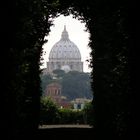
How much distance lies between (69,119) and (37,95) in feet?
118

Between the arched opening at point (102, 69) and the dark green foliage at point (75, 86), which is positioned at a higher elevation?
the dark green foliage at point (75, 86)

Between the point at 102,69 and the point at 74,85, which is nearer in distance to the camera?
the point at 102,69

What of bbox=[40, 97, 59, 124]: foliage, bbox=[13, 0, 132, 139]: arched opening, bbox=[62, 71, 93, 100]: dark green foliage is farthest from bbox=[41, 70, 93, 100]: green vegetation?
bbox=[13, 0, 132, 139]: arched opening

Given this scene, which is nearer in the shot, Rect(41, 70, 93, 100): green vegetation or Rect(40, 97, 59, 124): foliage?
Rect(40, 97, 59, 124): foliage

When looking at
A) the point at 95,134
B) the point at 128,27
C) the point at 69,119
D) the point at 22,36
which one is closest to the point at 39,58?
the point at 95,134

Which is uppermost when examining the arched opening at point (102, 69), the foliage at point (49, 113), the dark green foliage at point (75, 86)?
the dark green foliage at point (75, 86)

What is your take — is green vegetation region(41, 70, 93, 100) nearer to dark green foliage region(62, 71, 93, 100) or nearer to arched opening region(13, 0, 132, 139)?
dark green foliage region(62, 71, 93, 100)

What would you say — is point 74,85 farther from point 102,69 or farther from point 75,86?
point 102,69

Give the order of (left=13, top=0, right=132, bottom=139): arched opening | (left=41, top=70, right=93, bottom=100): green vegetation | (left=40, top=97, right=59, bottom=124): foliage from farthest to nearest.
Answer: (left=41, top=70, right=93, bottom=100): green vegetation
(left=40, top=97, right=59, bottom=124): foliage
(left=13, top=0, right=132, bottom=139): arched opening

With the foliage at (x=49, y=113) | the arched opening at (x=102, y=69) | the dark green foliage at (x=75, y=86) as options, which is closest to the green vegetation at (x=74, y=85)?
the dark green foliage at (x=75, y=86)

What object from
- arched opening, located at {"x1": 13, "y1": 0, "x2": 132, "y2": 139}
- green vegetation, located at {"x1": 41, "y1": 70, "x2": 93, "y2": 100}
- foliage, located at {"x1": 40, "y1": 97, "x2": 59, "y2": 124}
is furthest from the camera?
green vegetation, located at {"x1": 41, "y1": 70, "x2": 93, "y2": 100}

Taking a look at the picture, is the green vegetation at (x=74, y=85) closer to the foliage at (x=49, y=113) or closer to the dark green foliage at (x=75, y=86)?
the dark green foliage at (x=75, y=86)

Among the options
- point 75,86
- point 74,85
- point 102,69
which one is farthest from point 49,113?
point 74,85

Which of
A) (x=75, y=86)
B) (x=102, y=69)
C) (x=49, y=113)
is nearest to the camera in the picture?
(x=102, y=69)
